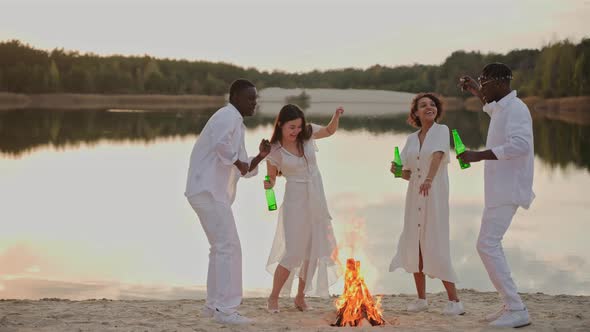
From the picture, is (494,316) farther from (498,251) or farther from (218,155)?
(218,155)

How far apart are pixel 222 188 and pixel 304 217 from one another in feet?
3.33

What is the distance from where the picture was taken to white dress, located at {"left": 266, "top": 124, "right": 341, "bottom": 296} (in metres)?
8.10

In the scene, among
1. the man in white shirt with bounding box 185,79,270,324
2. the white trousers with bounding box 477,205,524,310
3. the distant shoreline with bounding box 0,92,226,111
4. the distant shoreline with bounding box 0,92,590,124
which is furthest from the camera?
the distant shoreline with bounding box 0,92,226,111

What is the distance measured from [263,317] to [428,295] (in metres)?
2.07

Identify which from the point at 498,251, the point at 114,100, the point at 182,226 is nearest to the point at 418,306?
the point at 498,251

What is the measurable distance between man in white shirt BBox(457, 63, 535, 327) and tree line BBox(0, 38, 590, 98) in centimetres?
7328

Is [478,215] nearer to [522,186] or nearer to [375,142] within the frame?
[522,186]

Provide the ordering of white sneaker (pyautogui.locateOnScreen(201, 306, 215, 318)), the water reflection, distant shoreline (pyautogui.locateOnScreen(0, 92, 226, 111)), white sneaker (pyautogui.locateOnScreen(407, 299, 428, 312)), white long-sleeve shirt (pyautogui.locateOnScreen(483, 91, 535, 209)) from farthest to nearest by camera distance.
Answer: distant shoreline (pyautogui.locateOnScreen(0, 92, 226, 111))
the water reflection
white sneaker (pyautogui.locateOnScreen(407, 299, 428, 312))
white sneaker (pyautogui.locateOnScreen(201, 306, 215, 318))
white long-sleeve shirt (pyautogui.locateOnScreen(483, 91, 535, 209))

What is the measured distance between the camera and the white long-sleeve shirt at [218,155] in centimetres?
729

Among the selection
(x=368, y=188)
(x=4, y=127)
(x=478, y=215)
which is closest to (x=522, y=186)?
(x=478, y=215)

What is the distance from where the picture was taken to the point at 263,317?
7.87m

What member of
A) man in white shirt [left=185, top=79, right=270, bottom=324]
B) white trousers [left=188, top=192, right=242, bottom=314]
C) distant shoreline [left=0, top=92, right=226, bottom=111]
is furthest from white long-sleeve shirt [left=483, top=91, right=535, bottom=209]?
distant shoreline [left=0, top=92, right=226, bottom=111]

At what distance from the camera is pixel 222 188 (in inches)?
292

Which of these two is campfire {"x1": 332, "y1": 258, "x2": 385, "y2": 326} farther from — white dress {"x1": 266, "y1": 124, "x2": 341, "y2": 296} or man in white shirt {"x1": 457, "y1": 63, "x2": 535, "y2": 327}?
man in white shirt {"x1": 457, "y1": 63, "x2": 535, "y2": 327}
